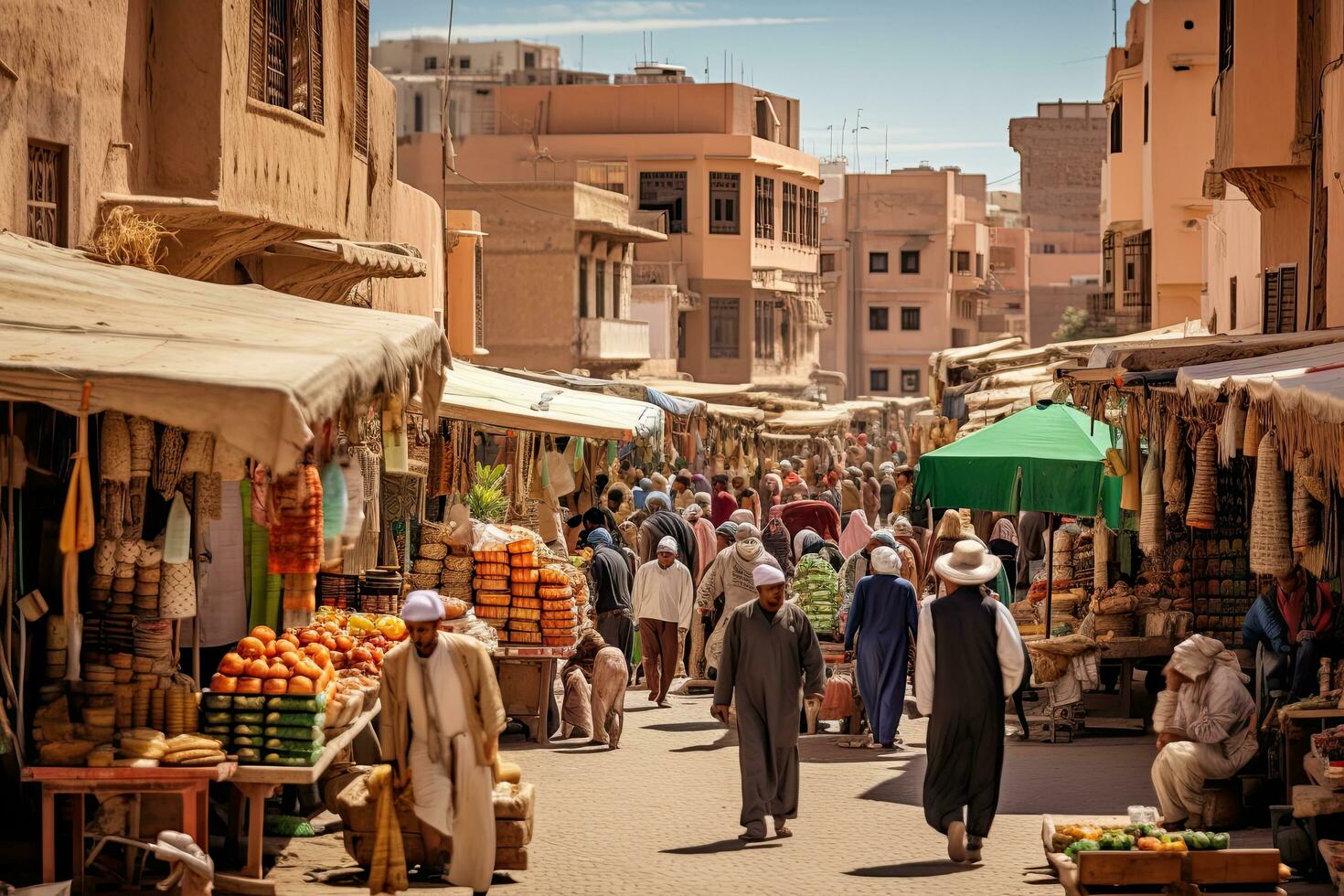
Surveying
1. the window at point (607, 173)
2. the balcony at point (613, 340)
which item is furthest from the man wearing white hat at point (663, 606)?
the window at point (607, 173)

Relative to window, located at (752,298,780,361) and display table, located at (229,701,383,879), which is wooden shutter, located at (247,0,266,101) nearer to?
display table, located at (229,701,383,879)

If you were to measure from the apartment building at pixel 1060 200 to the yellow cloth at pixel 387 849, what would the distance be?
72.8 meters

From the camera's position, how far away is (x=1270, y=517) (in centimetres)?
1048

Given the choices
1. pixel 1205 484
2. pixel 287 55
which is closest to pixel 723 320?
pixel 287 55

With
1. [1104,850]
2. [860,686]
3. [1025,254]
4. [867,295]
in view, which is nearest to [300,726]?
[1104,850]

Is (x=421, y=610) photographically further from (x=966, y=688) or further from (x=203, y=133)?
(x=203, y=133)

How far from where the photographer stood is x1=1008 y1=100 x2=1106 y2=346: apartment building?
3174 inches

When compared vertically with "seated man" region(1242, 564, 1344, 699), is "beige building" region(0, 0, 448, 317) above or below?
above

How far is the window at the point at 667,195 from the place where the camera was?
1975 inches

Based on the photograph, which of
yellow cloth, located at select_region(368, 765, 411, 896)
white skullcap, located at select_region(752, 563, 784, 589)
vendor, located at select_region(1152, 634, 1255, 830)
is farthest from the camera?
white skullcap, located at select_region(752, 563, 784, 589)

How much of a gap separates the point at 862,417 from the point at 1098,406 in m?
37.0

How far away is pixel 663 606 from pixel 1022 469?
309 cm

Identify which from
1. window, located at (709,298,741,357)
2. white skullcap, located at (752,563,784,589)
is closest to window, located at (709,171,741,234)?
window, located at (709,298,741,357)

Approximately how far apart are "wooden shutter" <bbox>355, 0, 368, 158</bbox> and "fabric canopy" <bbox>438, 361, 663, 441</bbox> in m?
2.12
